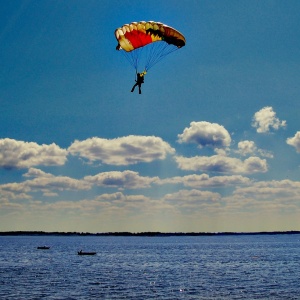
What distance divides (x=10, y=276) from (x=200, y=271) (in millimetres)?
27583

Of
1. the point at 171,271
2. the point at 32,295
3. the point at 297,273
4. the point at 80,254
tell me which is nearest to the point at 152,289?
the point at 32,295

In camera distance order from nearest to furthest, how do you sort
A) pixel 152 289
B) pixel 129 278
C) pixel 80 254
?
pixel 152 289 < pixel 129 278 < pixel 80 254

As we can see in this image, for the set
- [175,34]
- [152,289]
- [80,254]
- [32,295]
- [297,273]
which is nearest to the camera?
→ [175,34]

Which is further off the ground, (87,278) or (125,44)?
(125,44)

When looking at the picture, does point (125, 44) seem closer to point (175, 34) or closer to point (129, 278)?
point (175, 34)

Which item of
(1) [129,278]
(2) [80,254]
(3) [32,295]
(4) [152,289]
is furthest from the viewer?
(2) [80,254]

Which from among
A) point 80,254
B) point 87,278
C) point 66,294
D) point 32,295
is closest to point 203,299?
point 66,294

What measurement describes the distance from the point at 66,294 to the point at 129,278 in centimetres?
1573

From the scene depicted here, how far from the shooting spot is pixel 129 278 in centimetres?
6362

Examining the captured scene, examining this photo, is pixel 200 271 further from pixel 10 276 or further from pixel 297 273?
pixel 10 276

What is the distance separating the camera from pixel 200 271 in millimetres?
74125

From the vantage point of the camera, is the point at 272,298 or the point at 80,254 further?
the point at 80,254

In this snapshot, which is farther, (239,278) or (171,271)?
(171,271)

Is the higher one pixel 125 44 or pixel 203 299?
pixel 125 44
